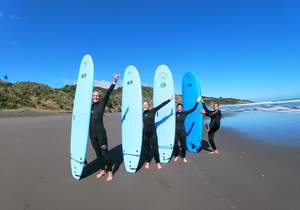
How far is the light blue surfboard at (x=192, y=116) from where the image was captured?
6.02 meters

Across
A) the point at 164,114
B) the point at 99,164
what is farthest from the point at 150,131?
the point at 99,164

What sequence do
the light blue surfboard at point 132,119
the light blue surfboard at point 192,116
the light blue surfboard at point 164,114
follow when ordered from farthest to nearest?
1. the light blue surfboard at point 192,116
2. the light blue surfboard at point 164,114
3. the light blue surfboard at point 132,119

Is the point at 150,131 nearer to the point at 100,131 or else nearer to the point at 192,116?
the point at 100,131

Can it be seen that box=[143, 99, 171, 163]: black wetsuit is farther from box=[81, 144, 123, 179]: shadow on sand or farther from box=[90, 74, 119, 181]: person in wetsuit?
box=[90, 74, 119, 181]: person in wetsuit

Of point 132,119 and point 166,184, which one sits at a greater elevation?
point 132,119

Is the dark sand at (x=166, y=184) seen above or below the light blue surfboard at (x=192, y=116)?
below

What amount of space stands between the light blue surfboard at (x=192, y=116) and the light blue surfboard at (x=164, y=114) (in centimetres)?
97

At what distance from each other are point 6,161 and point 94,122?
281 centimetres

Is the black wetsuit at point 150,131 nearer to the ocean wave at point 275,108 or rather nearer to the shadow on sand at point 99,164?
the shadow on sand at point 99,164

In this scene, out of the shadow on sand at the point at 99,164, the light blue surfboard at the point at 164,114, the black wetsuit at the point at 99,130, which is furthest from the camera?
the light blue surfboard at the point at 164,114

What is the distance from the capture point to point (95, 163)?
502 cm

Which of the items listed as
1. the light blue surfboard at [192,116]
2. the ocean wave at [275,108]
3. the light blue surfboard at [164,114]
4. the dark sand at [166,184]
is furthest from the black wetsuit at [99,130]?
the ocean wave at [275,108]

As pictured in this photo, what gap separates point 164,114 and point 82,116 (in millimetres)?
2214

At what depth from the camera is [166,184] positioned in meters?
3.71
